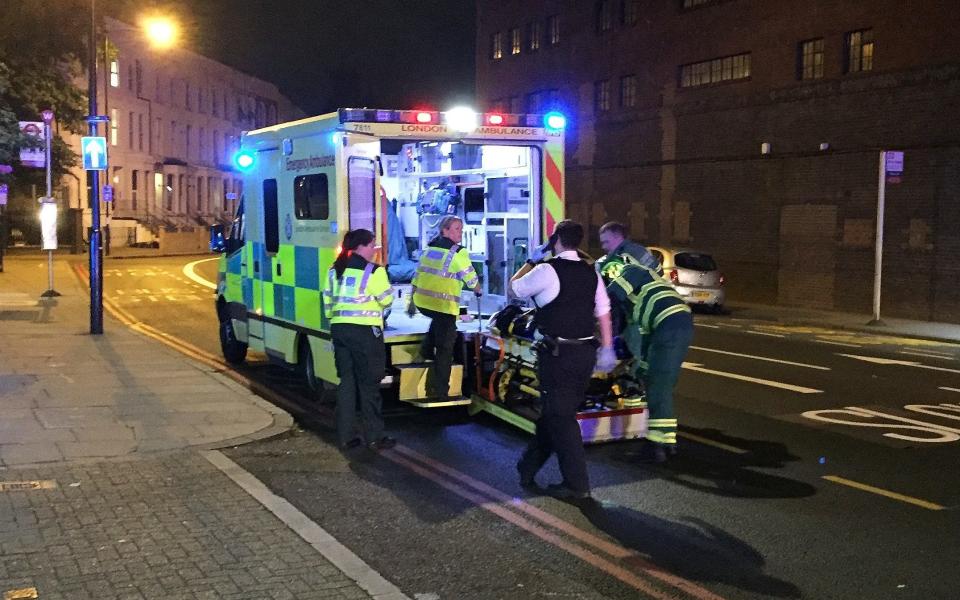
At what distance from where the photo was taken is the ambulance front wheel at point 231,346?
508 inches

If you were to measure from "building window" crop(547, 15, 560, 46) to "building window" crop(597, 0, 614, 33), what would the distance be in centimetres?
211

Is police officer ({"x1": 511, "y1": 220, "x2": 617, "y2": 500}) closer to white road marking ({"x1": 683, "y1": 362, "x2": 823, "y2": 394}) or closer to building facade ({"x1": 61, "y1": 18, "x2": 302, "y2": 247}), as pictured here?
white road marking ({"x1": 683, "y1": 362, "x2": 823, "y2": 394})

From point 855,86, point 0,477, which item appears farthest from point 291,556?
point 855,86

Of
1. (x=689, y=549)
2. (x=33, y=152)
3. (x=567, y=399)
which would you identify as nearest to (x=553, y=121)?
(x=567, y=399)

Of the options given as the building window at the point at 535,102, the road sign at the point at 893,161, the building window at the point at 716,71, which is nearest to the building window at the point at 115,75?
the building window at the point at 535,102

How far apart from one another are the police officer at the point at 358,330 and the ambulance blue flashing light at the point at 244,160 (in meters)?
3.63

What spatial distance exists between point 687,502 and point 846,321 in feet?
50.0

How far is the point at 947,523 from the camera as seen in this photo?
6.27 metres

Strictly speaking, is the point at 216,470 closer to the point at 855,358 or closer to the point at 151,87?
the point at 855,358

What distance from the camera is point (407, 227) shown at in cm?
1205

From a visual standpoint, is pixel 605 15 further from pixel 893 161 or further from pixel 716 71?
pixel 893 161

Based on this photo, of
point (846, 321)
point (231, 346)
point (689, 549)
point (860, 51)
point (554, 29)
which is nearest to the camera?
point (689, 549)

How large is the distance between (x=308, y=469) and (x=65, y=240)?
45142 millimetres

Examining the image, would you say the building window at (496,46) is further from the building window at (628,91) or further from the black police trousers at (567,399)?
the black police trousers at (567,399)
